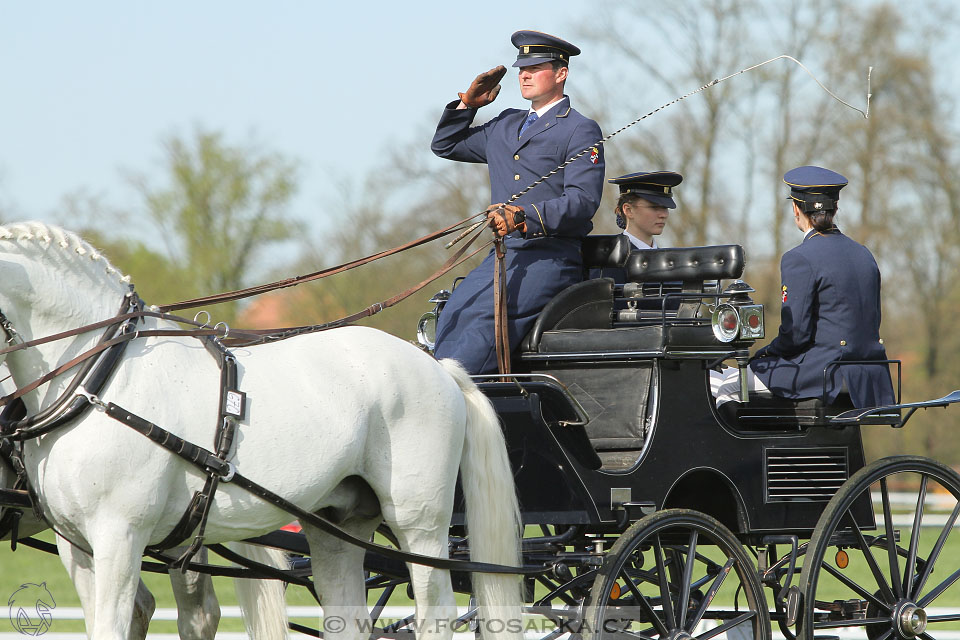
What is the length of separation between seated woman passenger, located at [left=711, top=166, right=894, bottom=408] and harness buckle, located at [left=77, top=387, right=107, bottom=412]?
8.65 ft

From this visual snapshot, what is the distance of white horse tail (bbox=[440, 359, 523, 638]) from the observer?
3902 millimetres

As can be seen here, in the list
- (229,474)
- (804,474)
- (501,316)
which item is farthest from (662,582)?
(229,474)

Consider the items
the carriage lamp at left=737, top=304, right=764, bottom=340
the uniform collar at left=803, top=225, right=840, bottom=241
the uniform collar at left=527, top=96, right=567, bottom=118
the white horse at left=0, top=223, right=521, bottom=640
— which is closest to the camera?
the white horse at left=0, top=223, right=521, bottom=640

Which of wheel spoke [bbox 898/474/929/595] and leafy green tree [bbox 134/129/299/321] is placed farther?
leafy green tree [bbox 134/129/299/321]

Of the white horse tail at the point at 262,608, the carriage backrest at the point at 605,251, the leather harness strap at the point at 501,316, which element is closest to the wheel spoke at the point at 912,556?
the carriage backrest at the point at 605,251

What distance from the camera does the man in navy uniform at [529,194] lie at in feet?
14.8

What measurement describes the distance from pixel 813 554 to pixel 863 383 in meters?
0.78

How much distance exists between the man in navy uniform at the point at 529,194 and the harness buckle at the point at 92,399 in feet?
5.15

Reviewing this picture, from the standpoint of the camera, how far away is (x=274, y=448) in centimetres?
350

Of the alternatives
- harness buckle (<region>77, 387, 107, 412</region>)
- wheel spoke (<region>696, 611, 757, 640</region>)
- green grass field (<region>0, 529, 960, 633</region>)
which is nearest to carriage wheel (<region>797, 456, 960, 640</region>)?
wheel spoke (<region>696, 611, 757, 640</region>)

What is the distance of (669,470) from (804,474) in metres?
0.76

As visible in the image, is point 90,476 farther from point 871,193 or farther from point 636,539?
point 871,193

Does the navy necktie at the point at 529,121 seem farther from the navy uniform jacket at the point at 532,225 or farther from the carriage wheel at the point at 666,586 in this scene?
the carriage wheel at the point at 666,586

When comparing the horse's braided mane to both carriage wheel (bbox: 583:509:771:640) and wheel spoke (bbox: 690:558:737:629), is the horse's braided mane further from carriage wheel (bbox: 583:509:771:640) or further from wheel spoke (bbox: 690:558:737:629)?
wheel spoke (bbox: 690:558:737:629)
